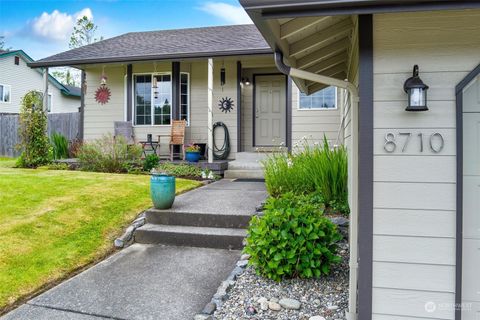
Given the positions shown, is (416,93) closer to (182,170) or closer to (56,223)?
(56,223)

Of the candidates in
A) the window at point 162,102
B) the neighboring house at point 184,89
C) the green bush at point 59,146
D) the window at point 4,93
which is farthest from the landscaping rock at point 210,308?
the window at point 4,93

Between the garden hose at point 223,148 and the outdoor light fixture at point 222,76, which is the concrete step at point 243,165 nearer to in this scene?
the garden hose at point 223,148

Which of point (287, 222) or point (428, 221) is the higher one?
point (428, 221)

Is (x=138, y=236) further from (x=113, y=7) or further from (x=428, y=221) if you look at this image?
(x=113, y=7)

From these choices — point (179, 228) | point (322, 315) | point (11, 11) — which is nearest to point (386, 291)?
point (322, 315)

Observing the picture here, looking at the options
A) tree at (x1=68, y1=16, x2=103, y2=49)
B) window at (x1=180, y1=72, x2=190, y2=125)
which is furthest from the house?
tree at (x1=68, y1=16, x2=103, y2=49)

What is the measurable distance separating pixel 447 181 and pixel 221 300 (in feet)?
5.84

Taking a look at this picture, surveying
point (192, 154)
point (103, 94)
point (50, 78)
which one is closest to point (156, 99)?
point (103, 94)

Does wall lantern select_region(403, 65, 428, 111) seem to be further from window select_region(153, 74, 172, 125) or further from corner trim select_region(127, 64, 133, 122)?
corner trim select_region(127, 64, 133, 122)

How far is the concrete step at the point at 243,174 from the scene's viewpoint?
758 centimetres

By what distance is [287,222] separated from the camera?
2.96m

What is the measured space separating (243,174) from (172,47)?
3934 millimetres

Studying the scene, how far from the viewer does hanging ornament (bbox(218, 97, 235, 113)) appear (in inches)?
355

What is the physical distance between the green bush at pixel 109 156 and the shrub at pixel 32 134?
135 centimetres
